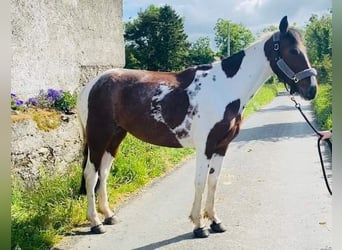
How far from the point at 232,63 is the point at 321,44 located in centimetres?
53

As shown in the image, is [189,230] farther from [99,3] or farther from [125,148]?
[99,3]

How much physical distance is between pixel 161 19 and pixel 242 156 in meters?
1.07

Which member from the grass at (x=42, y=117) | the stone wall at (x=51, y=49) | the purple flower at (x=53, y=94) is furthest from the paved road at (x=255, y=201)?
the purple flower at (x=53, y=94)

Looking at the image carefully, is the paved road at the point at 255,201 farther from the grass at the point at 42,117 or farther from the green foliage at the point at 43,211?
the grass at the point at 42,117

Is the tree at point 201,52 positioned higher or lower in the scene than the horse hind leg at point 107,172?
higher

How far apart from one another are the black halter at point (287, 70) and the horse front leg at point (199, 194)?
66 centimetres

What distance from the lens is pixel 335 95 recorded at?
1663 mm

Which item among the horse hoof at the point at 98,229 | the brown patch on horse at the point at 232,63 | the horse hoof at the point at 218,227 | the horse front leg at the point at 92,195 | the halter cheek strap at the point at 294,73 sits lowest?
the horse hoof at the point at 98,229

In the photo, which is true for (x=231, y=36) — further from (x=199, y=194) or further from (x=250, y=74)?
(x=199, y=194)

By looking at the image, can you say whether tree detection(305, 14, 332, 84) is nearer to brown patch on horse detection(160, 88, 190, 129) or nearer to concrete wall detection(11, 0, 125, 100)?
brown patch on horse detection(160, 88, 190, 129)

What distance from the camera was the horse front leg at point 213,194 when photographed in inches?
102

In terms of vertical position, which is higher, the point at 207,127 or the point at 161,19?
the point at 161,19

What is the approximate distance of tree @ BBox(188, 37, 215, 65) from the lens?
89.4 inches

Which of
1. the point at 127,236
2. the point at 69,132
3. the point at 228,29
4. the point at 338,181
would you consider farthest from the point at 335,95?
the point at 69,132
